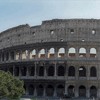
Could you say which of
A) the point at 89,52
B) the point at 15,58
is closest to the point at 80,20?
the point at 89,52

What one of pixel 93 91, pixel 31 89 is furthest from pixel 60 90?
pixel 31 89

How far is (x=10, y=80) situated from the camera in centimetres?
2794

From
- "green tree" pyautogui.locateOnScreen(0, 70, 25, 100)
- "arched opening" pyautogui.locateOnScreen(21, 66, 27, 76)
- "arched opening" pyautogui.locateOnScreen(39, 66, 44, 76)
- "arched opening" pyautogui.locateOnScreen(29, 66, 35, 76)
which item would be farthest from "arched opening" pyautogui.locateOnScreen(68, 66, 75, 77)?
"green tree" pyautogui.locateOnScreen(0, 70, 25, 100)

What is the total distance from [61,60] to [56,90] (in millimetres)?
3449

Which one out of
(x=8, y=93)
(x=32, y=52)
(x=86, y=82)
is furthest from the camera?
(x=32, y=52)

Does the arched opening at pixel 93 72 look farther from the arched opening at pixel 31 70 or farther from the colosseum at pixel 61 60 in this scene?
the arched opening at pixel 31 70

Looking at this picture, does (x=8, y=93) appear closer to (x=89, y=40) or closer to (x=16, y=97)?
(x=16, y=97)

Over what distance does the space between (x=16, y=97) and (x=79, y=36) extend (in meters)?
13.2

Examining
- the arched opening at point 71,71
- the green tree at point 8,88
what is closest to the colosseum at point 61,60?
the arched opening at point 71,71

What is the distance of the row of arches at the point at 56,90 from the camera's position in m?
37.2

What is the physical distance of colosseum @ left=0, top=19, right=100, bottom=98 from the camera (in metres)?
37.2

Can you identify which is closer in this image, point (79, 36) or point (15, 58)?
point (79, 36)

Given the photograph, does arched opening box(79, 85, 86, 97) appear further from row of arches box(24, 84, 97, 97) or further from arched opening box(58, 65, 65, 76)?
arched opening box(58, 65, 65, 76)

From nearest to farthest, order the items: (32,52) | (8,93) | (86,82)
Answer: (8,93) < (86,82) < (32,52)
